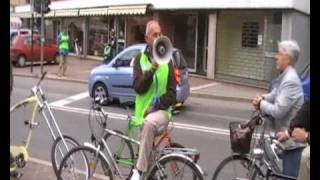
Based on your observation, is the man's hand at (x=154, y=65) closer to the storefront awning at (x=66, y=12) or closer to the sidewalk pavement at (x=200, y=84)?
the sidewalk pavement at (x=200, y=84)

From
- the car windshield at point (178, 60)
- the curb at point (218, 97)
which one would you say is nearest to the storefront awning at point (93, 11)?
the curb at point (218, 97)

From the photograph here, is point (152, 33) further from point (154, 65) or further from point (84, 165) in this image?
point (84, 165)

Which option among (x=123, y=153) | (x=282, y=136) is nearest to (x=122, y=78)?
(x=123, y=153)

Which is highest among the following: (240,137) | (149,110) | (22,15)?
(22,15)

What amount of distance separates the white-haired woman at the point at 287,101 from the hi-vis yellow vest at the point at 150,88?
945mm

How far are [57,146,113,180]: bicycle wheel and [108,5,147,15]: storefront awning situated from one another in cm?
2049

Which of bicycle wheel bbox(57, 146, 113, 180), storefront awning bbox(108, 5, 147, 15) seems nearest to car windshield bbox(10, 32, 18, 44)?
storefront awning bbox(108, 5, 147, 15)

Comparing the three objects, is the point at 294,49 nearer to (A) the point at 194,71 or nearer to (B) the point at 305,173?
(B) the point at 305,173

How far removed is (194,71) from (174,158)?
1934 centimetres

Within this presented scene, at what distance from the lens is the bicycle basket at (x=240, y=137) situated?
17.7 feet

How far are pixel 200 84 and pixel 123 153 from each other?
611 inches

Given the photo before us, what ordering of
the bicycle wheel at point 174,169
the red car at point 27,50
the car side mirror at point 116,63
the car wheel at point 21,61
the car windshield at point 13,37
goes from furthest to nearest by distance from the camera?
the car windshield at point 13,37
the car wheel at point 21,61
the red car at point 27,50
the car side mirror at point 116,63
the bicycle wheel at point 174,169

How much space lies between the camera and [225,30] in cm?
2348

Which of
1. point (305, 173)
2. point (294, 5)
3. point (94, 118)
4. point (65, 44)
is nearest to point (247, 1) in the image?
point (294, 5)
